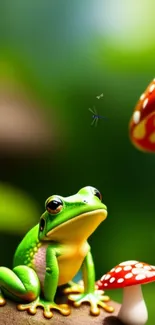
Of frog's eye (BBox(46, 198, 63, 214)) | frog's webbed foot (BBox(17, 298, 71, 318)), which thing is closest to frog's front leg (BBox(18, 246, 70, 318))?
frog's webbed foot (BBox(17, 298, 71, 318))

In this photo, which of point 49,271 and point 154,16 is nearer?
point 49,271

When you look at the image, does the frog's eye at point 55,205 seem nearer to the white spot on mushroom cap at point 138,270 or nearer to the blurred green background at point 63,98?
the white spot on mushroom cap at point 138,270

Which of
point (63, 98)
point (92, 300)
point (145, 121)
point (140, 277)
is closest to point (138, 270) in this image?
point (140, 277)

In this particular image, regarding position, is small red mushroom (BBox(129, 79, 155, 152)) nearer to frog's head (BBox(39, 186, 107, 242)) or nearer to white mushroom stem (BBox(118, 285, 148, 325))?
frog's head (BBox(39, 186, 107, 242))

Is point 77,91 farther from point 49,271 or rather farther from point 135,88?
point 49,271

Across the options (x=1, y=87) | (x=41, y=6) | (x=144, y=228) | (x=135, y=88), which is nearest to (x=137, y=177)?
(x=144, y=228)

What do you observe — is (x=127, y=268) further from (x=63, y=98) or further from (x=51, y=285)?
(x=63, y=98)
